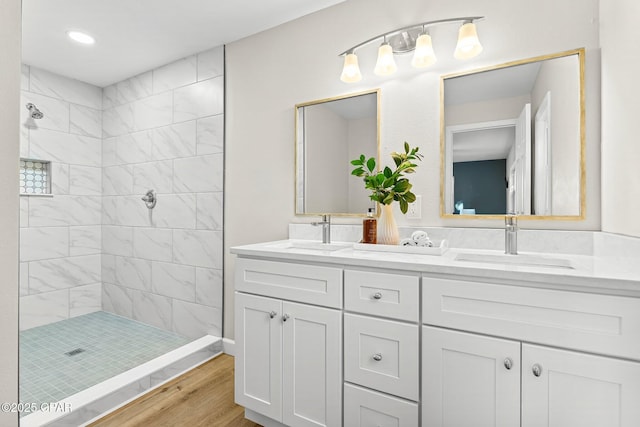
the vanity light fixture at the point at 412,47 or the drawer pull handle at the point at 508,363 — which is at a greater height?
the vanity light fixture at the point at 412,47

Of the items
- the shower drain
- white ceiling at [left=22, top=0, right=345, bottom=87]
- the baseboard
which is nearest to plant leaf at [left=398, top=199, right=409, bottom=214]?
white ceiling at [left=22, top=0, right=345, bottom=87]

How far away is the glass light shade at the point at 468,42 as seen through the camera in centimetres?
153

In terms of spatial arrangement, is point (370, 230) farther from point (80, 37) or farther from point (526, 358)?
point (80, 37)

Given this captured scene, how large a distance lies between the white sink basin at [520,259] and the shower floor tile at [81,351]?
2119 millimetres

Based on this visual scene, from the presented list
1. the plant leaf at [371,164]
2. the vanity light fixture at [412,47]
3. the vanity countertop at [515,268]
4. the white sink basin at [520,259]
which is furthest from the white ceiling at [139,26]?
the white sink basin at [520,259]

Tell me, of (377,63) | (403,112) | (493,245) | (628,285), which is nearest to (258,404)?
(493,245)

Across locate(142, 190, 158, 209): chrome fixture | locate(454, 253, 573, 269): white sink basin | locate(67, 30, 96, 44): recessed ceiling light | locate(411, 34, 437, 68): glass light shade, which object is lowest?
locate(454, 253, 573, 269): white sink basin

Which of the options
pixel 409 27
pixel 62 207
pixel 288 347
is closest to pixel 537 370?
pixel 288 347

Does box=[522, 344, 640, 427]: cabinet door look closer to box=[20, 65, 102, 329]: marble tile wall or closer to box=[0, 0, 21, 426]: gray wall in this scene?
box=[0, 0, 21, 426]: gray wall

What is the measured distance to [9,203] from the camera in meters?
0.81

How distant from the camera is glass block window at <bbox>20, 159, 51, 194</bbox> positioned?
2.76 m

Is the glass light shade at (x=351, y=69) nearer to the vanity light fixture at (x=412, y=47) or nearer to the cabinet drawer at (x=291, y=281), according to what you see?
the vanity light fixture at (x=412, y=47)

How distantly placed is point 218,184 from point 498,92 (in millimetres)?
1878

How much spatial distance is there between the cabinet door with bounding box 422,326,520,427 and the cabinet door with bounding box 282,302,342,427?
354mm
